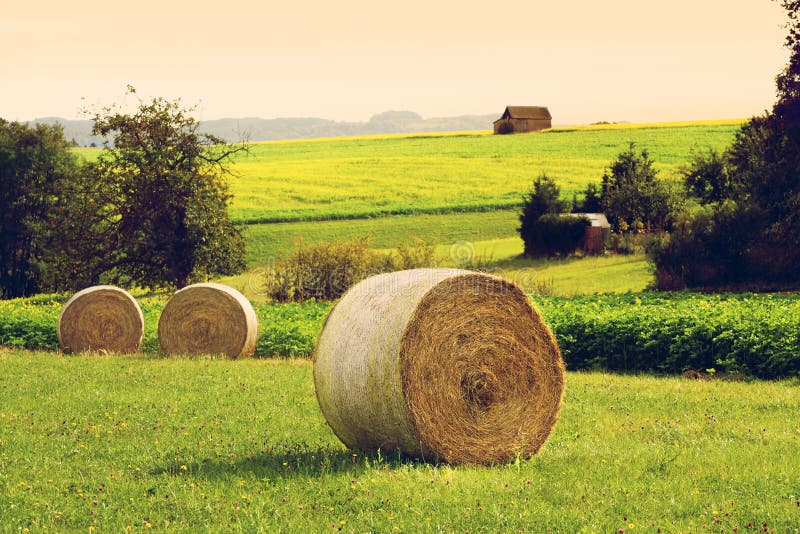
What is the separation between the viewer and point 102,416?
1290 centimetres

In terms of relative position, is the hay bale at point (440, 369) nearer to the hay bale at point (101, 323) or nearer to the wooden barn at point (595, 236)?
the hay bale at point (101, 323)

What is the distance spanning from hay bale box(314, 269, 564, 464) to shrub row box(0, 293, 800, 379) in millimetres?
8104

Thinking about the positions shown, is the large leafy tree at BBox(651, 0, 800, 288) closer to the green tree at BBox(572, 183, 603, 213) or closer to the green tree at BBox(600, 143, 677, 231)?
the green tree at BBox(600, 143, 677, 231)

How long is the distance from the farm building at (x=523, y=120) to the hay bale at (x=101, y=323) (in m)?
89.2

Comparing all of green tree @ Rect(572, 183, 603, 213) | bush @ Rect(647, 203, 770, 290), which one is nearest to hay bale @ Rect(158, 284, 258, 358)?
bush @ Rect(647, 203, 770, 290)

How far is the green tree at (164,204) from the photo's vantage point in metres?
34.1

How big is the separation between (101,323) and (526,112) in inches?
3746

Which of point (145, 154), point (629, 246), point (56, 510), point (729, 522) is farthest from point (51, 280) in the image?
point (729, 522)

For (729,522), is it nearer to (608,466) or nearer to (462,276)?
(608,466)

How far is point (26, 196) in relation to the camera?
5056 centimetres

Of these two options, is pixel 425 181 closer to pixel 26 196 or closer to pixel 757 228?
pixel 26 196

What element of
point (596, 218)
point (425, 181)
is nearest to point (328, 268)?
point (596, 218)

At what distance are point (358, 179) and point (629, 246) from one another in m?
27.1

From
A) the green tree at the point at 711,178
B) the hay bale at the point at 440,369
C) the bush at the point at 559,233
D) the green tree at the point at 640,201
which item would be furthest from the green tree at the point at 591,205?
the hay bale at the point at 440,369
